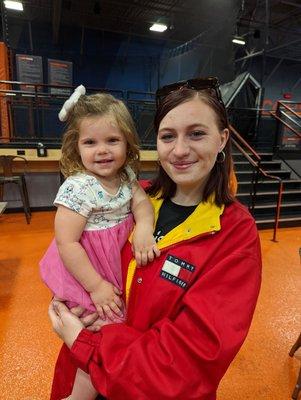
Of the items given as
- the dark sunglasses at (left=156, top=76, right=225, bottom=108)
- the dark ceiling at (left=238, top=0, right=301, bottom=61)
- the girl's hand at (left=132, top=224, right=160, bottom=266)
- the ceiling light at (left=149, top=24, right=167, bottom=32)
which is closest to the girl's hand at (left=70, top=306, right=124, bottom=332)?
the girl's hand at (left=132, top=224, right=160, bottom=266)

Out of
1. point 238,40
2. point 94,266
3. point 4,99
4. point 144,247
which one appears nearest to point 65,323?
point 94,266

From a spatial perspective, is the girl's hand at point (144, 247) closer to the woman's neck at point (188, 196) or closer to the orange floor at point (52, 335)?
the woman's neck at point (188, 196)

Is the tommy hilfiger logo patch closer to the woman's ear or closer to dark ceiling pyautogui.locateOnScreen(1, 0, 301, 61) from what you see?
the woman's ear

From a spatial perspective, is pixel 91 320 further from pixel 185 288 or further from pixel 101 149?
pixel 101 149

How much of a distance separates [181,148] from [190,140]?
0.04 metres

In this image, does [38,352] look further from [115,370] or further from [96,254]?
[115,370]

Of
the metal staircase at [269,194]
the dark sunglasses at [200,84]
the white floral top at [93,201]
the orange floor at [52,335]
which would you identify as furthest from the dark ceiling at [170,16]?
the white floral top at [93,201]

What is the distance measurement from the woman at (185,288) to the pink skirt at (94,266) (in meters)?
0.04

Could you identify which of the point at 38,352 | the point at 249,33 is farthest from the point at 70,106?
the point at 249,33

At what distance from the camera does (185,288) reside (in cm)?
75

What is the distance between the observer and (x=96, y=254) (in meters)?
0.96

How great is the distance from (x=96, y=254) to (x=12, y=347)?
165 centimetres

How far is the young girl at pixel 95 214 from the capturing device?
35.6 inches

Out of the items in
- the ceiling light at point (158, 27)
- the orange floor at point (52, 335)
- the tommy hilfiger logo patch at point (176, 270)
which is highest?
the ceiling light at point (158, 27)
